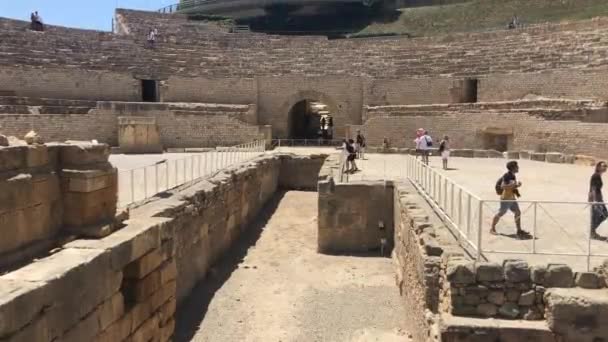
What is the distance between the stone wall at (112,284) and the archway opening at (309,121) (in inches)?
851

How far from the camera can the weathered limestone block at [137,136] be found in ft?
78.3

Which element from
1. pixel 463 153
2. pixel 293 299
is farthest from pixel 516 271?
pixel 463 153

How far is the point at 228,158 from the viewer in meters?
19.6

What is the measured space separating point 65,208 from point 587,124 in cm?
1971

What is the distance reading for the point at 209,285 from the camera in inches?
446

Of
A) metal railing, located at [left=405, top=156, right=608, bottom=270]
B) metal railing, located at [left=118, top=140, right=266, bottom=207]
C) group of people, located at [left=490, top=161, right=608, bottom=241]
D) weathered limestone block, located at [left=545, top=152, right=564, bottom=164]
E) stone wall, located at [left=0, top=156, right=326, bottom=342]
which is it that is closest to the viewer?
stone wall, located at [left=0, top=156, right=326, bottom=342]

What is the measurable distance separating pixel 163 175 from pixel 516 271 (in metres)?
10.1

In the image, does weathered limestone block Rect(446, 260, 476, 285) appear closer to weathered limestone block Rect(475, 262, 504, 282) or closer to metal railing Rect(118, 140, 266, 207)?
weathered limestone block Rect(475, 262, 504, 282)

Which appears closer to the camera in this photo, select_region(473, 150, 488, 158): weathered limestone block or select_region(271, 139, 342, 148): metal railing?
select_region(473, 150, 488, 158): weathered limestone block

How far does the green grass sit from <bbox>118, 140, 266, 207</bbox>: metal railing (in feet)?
81.7

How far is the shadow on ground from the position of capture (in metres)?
9.40

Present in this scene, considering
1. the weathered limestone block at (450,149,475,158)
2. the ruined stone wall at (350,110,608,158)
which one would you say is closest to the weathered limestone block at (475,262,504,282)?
the ruined stone wall at (350,110,608,158)

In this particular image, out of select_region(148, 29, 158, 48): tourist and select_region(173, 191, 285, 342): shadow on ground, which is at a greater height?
select_region(148, 29, 158, 48): tourist

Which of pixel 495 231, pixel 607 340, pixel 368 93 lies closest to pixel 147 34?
pixel 368 93
